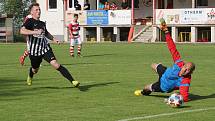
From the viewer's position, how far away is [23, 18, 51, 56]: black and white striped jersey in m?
14.4

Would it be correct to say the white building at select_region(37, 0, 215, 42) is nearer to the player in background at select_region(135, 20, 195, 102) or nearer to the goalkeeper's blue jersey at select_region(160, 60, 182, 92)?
the player in background at select_region(135, 20, 195, 102)

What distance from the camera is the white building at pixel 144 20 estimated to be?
50.4m

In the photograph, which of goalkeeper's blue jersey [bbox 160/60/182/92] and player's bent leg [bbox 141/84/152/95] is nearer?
goalkeeper's blue jersey [bbox 160/60/182/92]

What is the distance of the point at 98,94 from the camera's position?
1333 cm

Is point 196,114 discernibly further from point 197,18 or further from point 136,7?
point 136,7

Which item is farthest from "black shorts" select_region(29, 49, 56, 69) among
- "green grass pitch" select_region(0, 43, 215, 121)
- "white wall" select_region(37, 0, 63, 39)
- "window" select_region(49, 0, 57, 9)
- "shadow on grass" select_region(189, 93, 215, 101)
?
"window" select_region(49, 0, 57, 9)

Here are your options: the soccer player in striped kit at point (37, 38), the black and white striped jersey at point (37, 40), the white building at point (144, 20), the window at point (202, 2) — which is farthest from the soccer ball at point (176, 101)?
the window at point (202, 2)

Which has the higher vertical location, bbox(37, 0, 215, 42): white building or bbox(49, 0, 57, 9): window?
bbox(49, 0, 57, 9): window

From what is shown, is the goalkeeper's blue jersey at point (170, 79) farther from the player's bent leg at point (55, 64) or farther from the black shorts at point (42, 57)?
the black shorts at point (42, 57)

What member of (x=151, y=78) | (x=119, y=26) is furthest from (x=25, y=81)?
(x=119, y=26)

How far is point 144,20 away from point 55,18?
12.7 meters

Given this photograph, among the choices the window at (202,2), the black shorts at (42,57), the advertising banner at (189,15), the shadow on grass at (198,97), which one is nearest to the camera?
the shadow on grass at (198,97)

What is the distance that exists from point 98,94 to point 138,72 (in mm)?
6078

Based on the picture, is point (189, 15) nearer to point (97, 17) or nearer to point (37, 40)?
point (97, 17)
